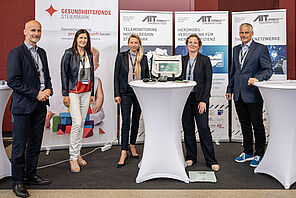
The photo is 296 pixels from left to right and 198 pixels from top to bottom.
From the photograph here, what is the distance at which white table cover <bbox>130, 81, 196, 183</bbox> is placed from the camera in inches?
104

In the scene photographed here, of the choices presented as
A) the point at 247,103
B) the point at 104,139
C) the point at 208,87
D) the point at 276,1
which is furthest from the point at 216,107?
the point at 276,1

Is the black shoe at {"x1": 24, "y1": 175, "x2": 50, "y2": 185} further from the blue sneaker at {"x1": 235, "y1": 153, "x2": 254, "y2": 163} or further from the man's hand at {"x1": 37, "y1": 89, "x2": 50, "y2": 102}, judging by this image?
the blue sneaker at {"x1": 235, "y1": 153, "x2": 254, "y2": 163}

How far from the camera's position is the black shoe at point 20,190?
2.53 m

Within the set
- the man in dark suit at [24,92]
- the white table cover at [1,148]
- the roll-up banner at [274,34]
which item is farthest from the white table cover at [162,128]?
the roll-up banner at [274,34]

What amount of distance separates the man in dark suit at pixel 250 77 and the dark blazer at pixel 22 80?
7.44ft

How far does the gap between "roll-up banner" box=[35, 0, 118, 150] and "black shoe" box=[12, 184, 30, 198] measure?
1.48 m

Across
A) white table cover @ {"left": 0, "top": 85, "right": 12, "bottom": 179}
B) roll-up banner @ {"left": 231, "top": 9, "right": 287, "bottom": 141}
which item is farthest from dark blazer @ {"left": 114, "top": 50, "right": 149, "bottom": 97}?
roll-up banner @ {"left": 231, "top": 9, "right": 287, "bottom": 141}

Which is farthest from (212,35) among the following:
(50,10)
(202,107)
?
(50,10)

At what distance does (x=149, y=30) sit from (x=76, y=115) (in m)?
Answer: 1.90

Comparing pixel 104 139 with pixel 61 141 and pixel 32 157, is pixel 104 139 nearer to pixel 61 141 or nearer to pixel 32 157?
pixel 61 141

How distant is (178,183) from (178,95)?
2.93ft

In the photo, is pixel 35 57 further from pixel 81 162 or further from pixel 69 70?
pixel 81 162

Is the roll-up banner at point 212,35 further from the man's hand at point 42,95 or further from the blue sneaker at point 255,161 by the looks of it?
the man's hand at point 42,95

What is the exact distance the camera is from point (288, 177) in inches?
108
